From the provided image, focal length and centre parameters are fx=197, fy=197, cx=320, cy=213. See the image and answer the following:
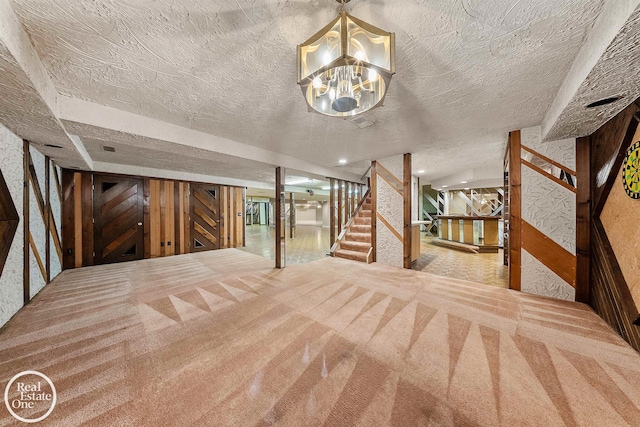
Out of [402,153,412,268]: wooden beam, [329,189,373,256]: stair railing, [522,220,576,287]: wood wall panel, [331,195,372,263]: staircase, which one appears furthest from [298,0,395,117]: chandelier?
[329,189,373,256]: stair railing

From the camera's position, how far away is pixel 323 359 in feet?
5.14

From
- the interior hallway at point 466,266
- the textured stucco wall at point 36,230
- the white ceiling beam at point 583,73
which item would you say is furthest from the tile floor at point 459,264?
the textured stucco wall at point 36,230

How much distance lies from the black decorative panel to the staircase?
506 centimetres

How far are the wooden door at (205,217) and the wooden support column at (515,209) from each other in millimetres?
7227

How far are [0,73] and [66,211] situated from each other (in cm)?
448

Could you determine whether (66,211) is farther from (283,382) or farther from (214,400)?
(283,382)

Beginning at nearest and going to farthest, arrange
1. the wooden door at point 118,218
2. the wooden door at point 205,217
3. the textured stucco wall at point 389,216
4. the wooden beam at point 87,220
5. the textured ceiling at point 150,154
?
the textured ceiling at point 150,154, the textured stucco wall at point 389,216, the wooden beam at point 87,220, the wooden door at point 118,218, the wooden door at point 205,217

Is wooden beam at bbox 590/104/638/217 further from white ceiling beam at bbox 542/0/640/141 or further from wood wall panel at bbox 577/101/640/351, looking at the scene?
white ceiling beam at bbox 542/0/640/141

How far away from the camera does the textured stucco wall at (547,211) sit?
267 centimetres

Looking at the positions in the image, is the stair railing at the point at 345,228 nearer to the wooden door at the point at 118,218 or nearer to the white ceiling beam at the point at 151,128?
the white ceiling beam at the point at 151,128

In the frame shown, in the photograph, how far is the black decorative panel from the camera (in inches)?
86.9

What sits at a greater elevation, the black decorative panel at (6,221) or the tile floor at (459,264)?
the black decorative panel at (6,221)

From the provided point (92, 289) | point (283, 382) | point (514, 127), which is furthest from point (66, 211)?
point (514, 127)

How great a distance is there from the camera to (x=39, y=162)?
3.17 meters
